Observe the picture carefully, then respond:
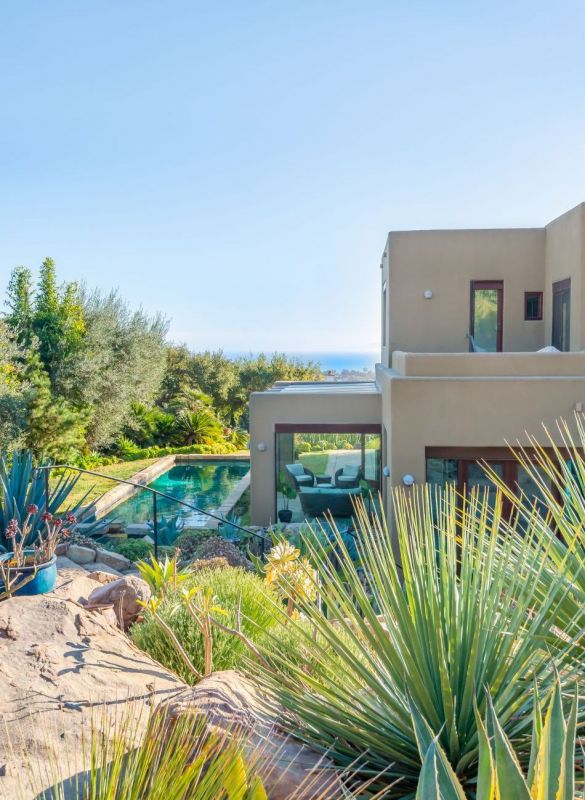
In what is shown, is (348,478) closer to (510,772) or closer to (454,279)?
(454,279)

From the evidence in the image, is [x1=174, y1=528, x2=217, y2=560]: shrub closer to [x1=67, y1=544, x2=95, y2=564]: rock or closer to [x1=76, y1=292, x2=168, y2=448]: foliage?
[x1=67, y1=544, x2=95, y2=564]: rock

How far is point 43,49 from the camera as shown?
16.9 meters

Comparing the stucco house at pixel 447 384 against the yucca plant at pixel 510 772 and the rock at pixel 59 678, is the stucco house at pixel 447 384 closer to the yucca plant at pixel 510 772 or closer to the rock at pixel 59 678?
the rock at pixel 59 678

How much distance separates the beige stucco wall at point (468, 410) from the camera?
39.8ft

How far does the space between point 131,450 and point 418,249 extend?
16158 mm

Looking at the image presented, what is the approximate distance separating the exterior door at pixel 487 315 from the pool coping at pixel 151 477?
8571 millimetres

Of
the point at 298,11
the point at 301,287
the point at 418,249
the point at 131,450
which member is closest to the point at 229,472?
the point at 131,450

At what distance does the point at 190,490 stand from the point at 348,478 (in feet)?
27.5

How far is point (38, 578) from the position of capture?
20.7 ft

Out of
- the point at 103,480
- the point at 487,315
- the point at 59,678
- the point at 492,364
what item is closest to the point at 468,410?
the point at 492,364

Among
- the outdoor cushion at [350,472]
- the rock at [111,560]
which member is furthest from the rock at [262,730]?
the outdoor cushion at [350,472]

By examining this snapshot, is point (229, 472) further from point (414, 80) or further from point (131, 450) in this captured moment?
point (414, 80)

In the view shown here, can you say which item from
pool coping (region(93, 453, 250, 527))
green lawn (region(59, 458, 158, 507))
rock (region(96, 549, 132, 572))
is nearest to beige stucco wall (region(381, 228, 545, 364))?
pool coping (region(93, 453, 250, 527))

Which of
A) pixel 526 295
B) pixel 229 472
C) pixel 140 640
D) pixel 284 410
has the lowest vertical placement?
pixel 229 472
